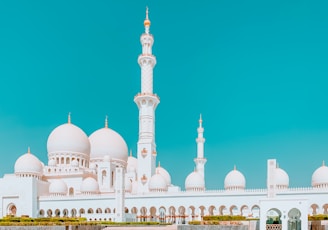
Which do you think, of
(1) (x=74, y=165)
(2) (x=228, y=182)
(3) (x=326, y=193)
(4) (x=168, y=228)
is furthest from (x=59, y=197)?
(3) (x=326, y=193)

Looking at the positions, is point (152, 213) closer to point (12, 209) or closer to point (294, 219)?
point (12, 209)

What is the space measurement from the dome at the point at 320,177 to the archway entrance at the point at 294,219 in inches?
659

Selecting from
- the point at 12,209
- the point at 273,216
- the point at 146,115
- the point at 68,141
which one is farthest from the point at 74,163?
the point at 273,216

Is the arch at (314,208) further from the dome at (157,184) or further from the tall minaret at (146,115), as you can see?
the tall minaret at (146,115)

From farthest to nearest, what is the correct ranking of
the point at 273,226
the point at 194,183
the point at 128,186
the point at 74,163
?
1. the point at 74,163
2. the point at 128,186
3. the point at 194,183
4. the point at 273,226

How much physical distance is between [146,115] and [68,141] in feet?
29.5

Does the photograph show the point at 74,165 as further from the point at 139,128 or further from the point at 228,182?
the point at 228,182

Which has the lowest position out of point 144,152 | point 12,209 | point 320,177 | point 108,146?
point 12,209

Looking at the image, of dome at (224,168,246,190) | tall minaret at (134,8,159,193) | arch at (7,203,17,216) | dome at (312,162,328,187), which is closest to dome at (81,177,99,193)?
tall minaret at (134,8,159,193)

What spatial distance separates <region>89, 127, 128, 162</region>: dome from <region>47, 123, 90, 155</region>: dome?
1.76m

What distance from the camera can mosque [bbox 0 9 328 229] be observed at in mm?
36312

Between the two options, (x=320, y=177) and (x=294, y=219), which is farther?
(x=320, y=177)

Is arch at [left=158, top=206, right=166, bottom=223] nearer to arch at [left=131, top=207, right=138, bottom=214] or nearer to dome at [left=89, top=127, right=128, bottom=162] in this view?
arch at [left=131, top=207, right=138, bottom=214]

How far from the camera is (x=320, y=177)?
36.3 meters
